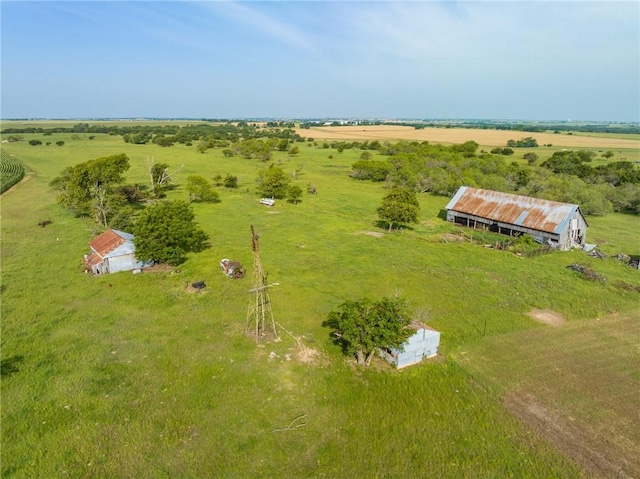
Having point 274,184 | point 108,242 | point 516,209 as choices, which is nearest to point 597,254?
point 516,209

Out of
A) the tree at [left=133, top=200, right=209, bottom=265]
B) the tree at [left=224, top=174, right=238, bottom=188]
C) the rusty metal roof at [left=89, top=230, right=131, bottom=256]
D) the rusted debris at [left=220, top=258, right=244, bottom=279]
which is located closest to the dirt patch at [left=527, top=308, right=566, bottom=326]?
the rusted debris at [left=220, top=258, right=244, bottom=279]

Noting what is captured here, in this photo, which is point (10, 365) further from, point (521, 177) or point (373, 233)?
point (521, 177)

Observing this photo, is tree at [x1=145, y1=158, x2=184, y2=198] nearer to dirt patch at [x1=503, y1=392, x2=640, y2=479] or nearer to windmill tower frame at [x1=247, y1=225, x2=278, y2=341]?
windmill tower frame at [x1=247, y1=225, x2=278, y2=341]

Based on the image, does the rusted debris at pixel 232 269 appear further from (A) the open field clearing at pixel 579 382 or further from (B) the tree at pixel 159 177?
(B) the tree at pixel 159 177

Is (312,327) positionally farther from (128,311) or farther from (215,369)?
(128,311)

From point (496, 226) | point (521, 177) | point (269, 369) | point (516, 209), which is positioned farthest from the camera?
point (521, 177)
